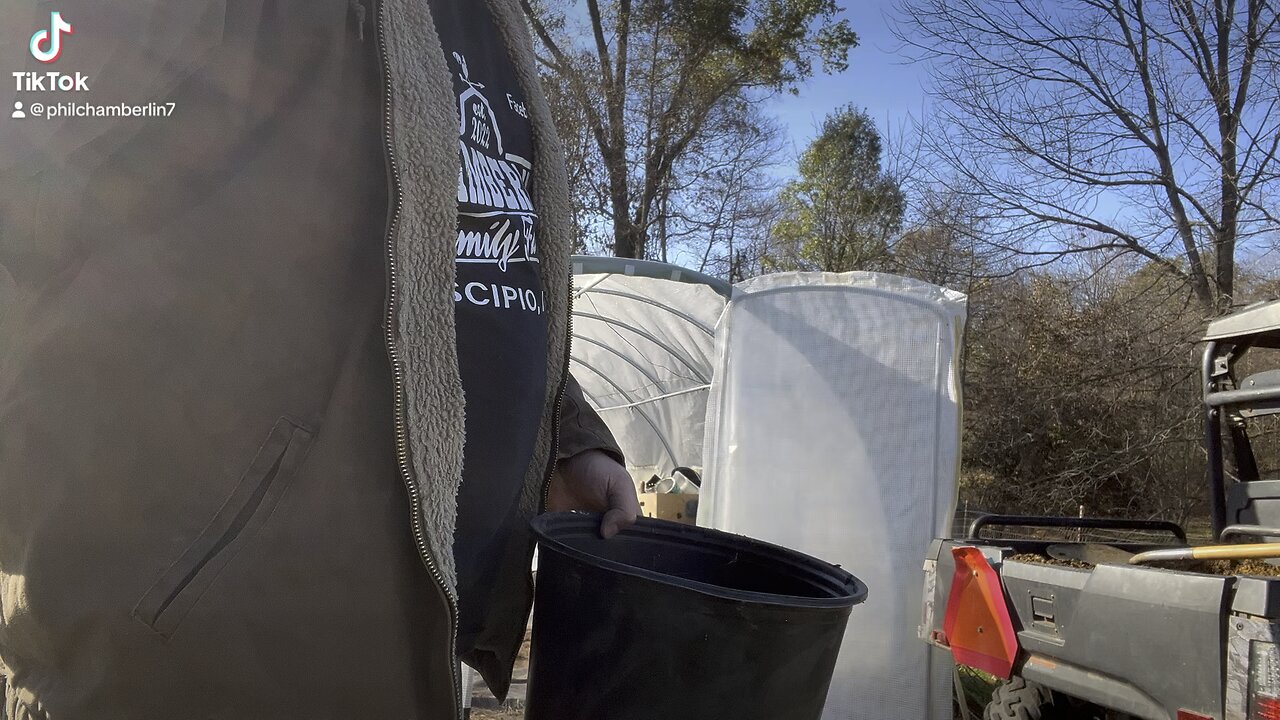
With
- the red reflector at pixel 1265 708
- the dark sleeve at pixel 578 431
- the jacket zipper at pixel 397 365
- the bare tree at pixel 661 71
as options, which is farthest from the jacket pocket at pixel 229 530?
the bare tree at pixel 661 71

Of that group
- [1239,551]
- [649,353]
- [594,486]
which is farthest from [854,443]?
[649,353]

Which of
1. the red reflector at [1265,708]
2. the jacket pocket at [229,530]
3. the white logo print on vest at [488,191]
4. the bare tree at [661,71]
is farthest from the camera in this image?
the bare tree at [661,71]

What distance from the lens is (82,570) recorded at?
0.92 m

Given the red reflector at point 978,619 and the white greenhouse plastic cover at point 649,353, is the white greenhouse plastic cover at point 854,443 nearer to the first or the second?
the red reflector at point 978,619

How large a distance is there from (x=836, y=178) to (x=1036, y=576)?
21.4m

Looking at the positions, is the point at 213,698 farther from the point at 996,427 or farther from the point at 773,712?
the point at 996,427

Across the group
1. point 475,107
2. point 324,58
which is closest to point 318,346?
point 324,58

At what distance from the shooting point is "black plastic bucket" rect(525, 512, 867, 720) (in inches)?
46.9

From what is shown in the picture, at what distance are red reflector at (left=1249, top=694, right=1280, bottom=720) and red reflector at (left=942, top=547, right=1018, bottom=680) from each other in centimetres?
119

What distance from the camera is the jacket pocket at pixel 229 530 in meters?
0.93

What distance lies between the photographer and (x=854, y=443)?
5133 mm

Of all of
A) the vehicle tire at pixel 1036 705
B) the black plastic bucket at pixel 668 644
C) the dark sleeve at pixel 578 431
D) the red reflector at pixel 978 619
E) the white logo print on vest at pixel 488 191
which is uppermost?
the white logo print on vest at pixel 488 191

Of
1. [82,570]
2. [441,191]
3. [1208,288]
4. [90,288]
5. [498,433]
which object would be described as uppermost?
[1208,288]

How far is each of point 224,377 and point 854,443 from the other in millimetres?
4487
